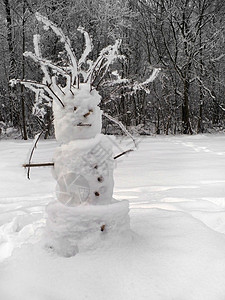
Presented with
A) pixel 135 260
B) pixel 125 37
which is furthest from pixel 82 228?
pixel 125 37

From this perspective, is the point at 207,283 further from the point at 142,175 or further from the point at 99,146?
the point at 142,175

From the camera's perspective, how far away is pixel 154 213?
7.59 feet

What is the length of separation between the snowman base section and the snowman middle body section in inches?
3.3

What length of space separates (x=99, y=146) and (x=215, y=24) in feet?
46.6

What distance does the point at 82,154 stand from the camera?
164cm

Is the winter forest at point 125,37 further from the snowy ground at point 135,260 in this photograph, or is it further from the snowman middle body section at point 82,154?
the snowman middle body section at point 82,154

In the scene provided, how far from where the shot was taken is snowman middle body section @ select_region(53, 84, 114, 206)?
1.65 meters

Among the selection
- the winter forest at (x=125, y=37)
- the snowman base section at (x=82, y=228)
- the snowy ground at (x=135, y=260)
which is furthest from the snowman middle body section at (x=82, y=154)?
the winter forest at (x=125, y=37)

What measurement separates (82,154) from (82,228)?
0.43 m

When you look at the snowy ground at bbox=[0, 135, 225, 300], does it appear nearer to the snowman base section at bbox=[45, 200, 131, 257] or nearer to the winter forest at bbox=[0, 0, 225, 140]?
Result: the snowman base section at bbox=[45, 200, 131, 257]

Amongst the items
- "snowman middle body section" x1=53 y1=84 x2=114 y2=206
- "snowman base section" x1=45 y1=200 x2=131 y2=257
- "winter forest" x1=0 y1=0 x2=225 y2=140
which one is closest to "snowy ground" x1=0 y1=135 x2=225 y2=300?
"snowman base section" x1=45 y1=200 x2=131 y2=257

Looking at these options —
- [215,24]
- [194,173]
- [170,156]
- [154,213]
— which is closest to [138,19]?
[215,24]

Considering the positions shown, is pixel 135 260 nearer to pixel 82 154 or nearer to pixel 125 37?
pixel 82 154

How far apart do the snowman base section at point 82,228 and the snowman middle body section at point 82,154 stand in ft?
0.27
